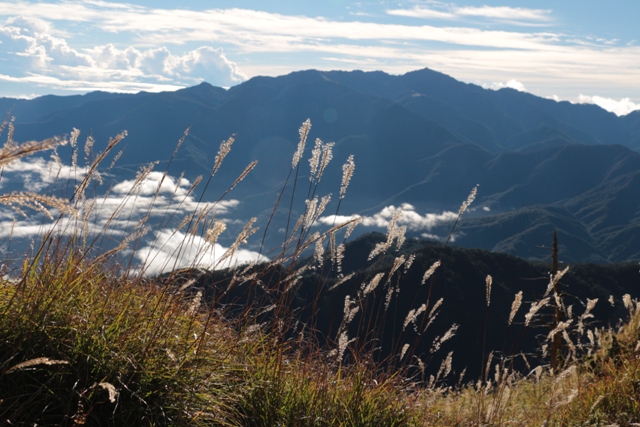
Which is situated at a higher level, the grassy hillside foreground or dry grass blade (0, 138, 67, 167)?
dry grass blade (0, 138, 67, 167)

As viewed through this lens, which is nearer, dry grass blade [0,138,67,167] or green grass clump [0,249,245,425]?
dry grass blade [0,138,67,167]

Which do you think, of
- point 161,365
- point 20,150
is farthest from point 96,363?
point 20,150

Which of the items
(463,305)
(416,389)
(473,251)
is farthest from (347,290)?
(416,389)

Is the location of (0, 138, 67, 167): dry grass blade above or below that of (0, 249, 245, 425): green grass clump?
above

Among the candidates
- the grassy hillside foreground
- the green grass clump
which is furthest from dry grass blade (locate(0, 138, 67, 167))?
the green grass clump

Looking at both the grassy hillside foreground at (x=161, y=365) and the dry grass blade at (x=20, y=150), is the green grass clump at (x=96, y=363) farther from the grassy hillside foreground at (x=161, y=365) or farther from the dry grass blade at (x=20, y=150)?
the dry grass blade at (x=20, y=150)

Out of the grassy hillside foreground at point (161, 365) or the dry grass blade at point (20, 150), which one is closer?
the dry grass blade at point (20, 150)

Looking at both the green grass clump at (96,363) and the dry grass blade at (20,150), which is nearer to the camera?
the dry grass blade at (20,150)

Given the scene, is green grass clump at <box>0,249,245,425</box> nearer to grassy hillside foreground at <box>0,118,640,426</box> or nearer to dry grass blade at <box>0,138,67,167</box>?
grassy hillside foreground at <box>0,118,640,426</box>

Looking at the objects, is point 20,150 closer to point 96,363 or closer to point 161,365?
point 96,363

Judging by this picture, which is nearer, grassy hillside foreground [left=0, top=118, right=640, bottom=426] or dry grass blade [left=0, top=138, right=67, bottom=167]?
dry grass blade [left=0, top=138, right=67, bottom=167]

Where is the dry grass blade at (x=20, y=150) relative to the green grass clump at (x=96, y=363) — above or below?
above

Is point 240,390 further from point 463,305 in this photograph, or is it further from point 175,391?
point 463,305

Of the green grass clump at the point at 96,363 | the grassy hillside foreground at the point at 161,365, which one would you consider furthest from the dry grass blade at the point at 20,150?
the green grass clump at the point at 96,363
